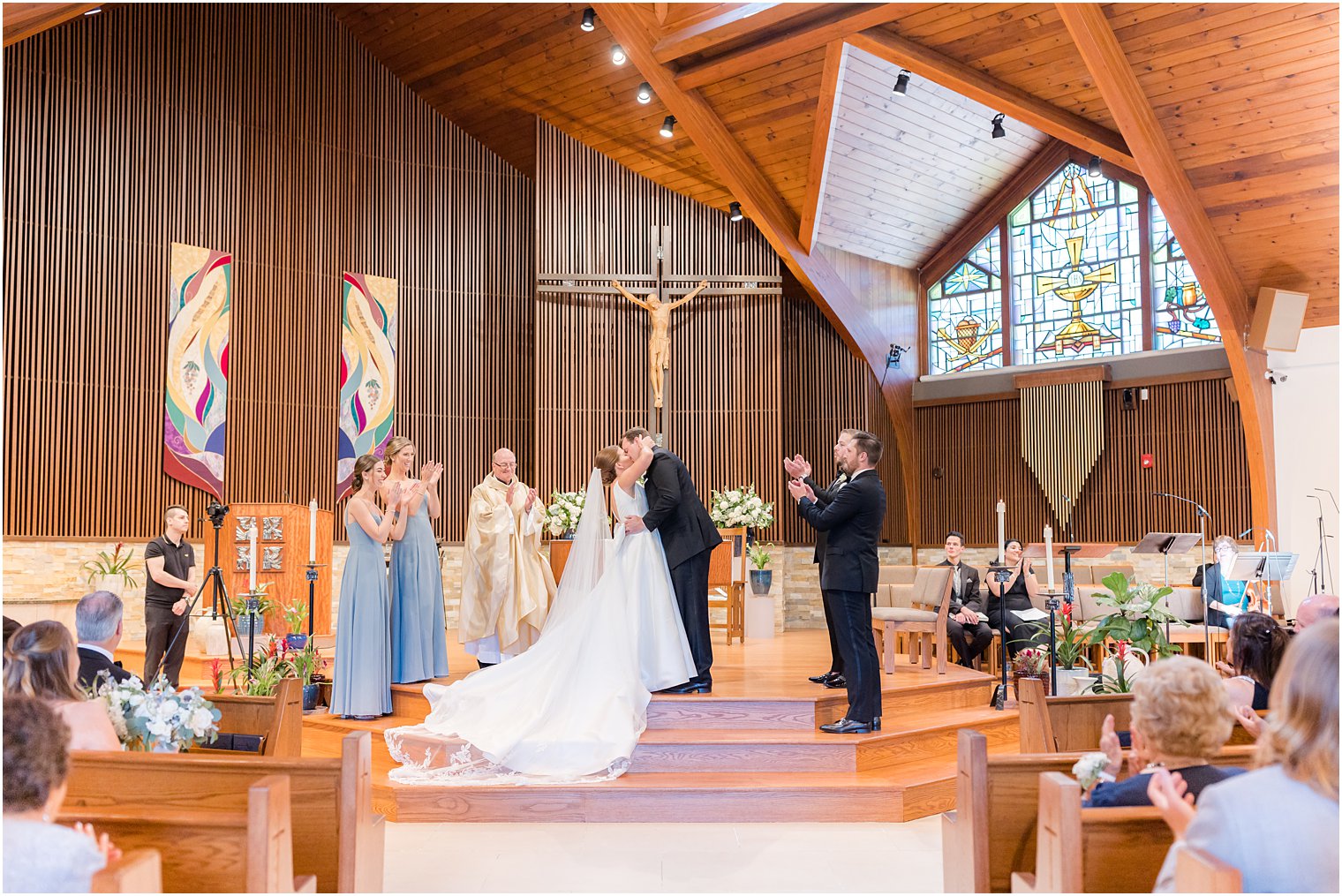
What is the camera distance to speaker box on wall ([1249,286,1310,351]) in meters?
8.28

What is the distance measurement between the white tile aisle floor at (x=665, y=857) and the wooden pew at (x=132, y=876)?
1956 millimetres

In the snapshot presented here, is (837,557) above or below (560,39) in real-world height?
below

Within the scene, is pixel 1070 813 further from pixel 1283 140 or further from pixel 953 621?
pixel 1283 140

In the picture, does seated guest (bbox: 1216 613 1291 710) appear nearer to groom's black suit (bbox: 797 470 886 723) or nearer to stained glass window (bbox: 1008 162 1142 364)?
groom's black suit (bbox: 797 470 886 723)

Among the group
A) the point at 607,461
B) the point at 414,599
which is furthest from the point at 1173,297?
the point at 414,599

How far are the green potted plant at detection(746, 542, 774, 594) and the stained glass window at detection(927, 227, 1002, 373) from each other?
313cm

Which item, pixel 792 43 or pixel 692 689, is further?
pixel 792 43

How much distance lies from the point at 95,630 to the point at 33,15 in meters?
4.13

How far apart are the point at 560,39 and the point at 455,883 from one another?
7949mm

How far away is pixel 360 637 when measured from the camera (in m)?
5.69

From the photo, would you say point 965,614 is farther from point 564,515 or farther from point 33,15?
point 33,15

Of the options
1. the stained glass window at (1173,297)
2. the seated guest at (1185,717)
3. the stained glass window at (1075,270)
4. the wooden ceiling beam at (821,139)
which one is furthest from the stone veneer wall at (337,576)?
the seated guest at (1185,717)

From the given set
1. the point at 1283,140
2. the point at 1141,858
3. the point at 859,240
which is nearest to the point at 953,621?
the point at 1283,140

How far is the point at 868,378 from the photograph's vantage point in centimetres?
1170
